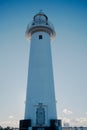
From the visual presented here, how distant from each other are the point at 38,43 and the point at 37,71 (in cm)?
320

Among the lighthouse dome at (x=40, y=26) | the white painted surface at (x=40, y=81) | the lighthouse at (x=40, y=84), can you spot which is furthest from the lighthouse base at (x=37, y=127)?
the lighthouse dome at (x=40, y=26)

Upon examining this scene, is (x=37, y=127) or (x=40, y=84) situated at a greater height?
(x=40, y=84)

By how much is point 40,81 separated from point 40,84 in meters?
0.30

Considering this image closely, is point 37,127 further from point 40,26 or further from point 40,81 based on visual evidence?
point 40,26

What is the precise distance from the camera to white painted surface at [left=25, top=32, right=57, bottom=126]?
14617mm

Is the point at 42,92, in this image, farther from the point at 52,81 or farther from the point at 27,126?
the point at 27,126

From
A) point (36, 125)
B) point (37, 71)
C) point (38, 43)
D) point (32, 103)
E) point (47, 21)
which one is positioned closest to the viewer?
point (36, 125)

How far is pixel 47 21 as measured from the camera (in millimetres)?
18797

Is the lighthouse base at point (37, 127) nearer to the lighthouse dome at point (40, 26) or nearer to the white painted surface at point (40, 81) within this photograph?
the white painted surface at point (40, 81)

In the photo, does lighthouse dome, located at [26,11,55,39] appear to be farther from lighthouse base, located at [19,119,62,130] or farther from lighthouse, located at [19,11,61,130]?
lighthouse base, located at [19,119,62,130]

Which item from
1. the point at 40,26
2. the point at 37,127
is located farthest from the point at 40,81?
the point at 40,26

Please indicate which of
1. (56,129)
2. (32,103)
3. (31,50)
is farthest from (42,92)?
(31,50)

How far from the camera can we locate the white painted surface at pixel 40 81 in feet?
48.0

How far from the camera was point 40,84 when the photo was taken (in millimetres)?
15289
